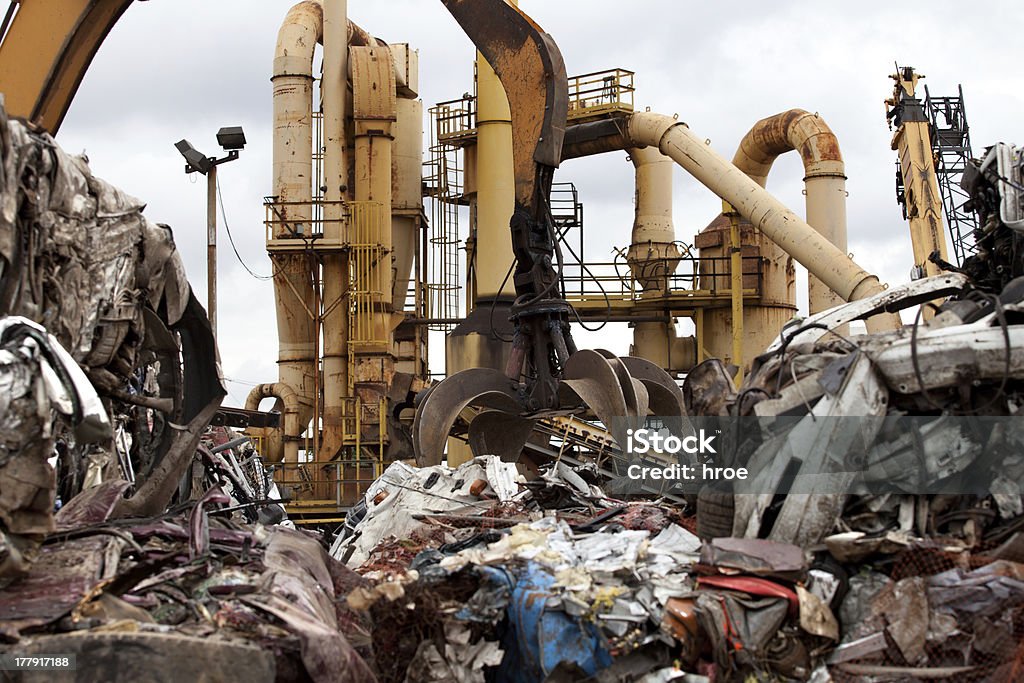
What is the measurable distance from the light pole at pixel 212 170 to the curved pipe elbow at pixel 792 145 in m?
10.9

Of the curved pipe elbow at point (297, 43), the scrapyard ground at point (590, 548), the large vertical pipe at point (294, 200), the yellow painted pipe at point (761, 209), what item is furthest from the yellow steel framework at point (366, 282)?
the scrapyard ground at point (590, 548)

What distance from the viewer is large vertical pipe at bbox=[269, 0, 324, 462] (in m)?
23.1

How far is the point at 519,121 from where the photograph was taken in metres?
12.3

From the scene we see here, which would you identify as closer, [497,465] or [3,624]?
[3,624]

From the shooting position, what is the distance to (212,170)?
15719 mm

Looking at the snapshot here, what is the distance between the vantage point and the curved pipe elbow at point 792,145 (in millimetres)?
21625

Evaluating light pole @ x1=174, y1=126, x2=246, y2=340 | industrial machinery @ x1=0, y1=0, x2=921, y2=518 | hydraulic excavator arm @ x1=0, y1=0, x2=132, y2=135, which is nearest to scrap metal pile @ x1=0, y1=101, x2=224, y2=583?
hydraulic excavator arm @ x1=0, y1=0, x2=132, y2=135

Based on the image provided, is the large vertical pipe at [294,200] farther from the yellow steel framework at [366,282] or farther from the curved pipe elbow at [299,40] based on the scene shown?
the yellow steel framework at [366,282]

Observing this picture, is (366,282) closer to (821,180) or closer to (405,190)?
(405,190)

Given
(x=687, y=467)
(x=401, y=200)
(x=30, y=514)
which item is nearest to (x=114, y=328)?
(x=30, y=514)

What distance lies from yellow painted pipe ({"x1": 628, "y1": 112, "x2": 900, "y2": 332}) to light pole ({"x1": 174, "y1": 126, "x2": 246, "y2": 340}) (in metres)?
8.63

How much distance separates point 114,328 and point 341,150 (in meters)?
16.0

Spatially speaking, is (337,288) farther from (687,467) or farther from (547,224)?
(687,467)

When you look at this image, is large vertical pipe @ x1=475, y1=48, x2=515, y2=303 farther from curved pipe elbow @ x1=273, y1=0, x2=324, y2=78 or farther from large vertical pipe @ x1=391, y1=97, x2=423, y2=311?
large vertical pipe @ x1=391, y1=97, x2=423, y2=311
